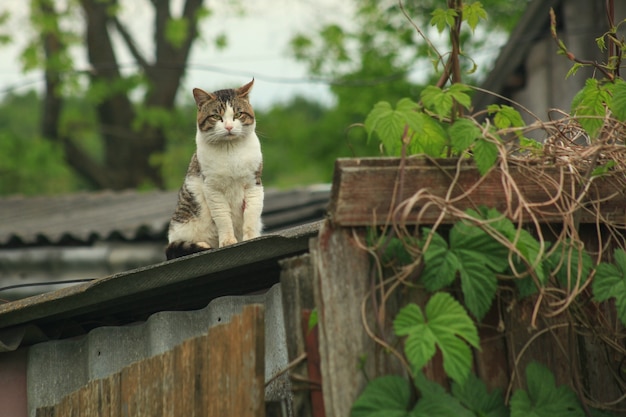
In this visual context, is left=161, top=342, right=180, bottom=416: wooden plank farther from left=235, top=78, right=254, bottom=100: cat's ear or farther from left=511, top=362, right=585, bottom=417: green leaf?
left=235, top=78, right=254, bottom=100: cat's ear

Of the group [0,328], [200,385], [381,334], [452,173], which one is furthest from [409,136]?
[0,328]

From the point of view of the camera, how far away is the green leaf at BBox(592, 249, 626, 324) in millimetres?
2611

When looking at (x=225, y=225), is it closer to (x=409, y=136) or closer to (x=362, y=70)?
(x=409, y=136)

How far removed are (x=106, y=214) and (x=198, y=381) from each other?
19.0 ft

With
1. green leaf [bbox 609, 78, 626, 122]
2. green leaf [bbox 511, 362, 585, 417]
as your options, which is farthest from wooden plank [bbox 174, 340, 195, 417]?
green leaf [bbox 609, 78, 626, 122]

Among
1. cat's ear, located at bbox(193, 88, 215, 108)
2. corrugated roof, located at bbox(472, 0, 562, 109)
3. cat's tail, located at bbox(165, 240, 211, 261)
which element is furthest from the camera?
corrugated roof, located at bbox(472, 0, 562, 109)

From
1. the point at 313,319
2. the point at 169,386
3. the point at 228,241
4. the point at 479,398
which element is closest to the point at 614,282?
the point at 479,398

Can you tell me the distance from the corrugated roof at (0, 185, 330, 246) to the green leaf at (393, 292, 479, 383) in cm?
458

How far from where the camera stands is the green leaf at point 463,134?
8.66 ft

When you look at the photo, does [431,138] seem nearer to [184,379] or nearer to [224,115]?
[184,379]

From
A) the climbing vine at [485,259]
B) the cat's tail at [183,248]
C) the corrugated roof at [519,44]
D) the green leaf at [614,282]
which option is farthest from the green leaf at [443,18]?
the corrugated roof at [519,44]

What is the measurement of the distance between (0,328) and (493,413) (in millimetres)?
1980

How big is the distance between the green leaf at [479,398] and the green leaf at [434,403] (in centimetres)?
5

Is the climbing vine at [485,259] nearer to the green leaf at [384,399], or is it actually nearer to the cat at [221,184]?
the green leaf at [384,399]
